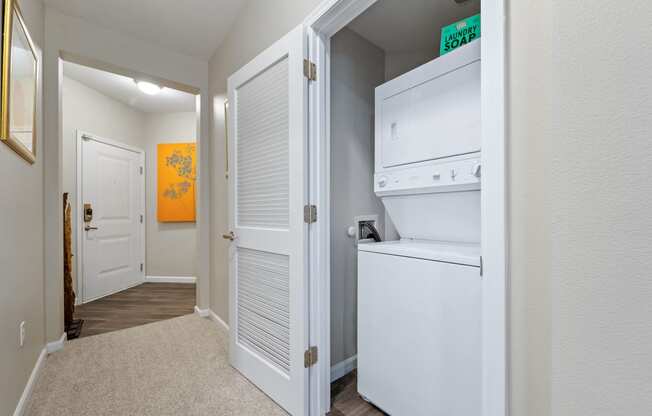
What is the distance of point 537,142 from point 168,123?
4.98m

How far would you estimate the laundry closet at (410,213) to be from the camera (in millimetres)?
1228

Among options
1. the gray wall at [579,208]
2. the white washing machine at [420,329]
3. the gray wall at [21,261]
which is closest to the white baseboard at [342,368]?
the white washing machine at [420,329]

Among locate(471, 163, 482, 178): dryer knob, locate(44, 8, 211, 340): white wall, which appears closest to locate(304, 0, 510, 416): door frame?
locate(471, 163, 482, 178): dryer knob

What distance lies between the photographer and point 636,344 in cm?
60

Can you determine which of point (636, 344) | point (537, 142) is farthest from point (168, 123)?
point (636, 344)

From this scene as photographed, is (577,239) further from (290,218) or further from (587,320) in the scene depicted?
(290,218)

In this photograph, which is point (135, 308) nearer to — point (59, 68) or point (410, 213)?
point (59, 68)

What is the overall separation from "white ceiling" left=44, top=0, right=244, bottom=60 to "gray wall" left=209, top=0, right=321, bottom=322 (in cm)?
12

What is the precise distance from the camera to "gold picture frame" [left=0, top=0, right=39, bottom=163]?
1.30 metres

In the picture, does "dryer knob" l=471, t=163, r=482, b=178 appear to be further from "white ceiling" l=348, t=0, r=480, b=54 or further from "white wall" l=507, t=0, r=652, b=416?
"white ceiling" l=348, t=0, r=480, b=54

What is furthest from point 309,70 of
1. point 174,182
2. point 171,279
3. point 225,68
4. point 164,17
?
point 171,279

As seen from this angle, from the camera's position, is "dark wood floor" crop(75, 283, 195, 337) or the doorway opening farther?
the doorway opening

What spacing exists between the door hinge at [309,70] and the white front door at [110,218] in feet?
11.5

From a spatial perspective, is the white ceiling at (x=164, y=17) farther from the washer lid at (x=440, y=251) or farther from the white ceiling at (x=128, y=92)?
the washer lid at (x=440, y=251)
